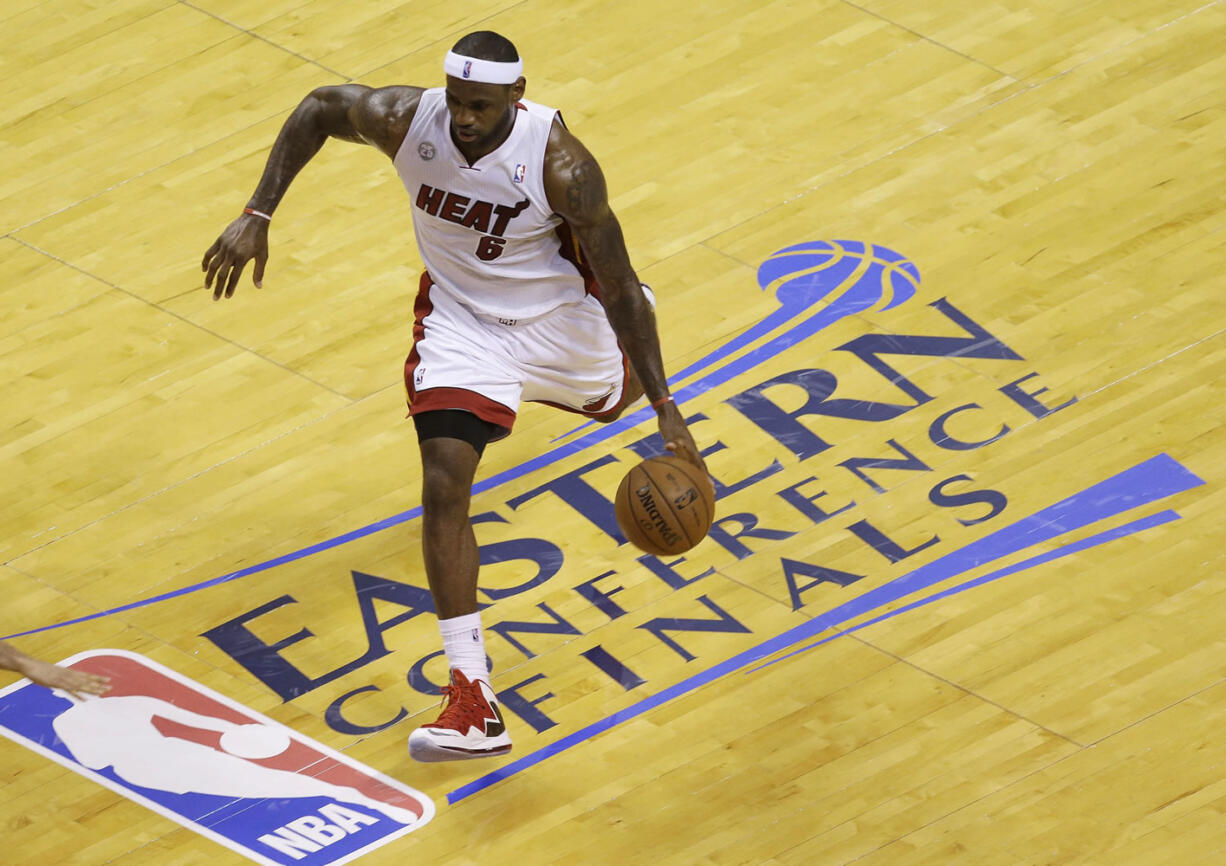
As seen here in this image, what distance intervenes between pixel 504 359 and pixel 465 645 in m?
1.00

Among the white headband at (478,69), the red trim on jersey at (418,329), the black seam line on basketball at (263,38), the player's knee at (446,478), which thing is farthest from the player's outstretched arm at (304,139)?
the black seam line on basketball at (263,38)

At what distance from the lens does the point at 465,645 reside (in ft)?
23.6

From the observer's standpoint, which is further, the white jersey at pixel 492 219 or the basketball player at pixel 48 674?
the white jersey at pixel 492 219

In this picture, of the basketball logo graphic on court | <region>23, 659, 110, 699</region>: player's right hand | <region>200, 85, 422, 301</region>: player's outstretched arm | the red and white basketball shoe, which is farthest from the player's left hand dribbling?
the basketball logo graphic on court

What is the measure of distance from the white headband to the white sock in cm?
165

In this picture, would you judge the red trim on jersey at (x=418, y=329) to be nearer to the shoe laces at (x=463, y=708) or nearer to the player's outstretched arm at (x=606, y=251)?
the player's outstretched arm at (x=606, y=251)

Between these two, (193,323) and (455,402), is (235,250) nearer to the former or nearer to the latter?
(455,402)

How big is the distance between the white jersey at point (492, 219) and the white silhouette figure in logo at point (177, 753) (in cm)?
161

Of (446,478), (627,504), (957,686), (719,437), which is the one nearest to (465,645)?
(446,478)

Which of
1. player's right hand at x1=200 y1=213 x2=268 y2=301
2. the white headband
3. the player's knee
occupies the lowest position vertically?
the player's knee

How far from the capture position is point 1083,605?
7793 mm

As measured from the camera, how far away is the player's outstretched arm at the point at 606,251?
7266 millimetres

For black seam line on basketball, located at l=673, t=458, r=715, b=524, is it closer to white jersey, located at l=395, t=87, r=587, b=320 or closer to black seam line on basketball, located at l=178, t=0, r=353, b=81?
white jersey, located at l=395, t=87, r=587, b=320

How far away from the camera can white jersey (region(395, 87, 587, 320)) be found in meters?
7.33
